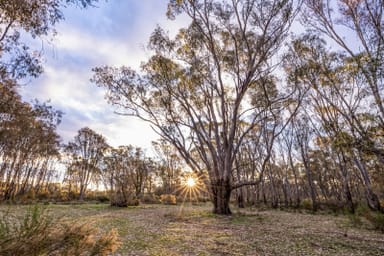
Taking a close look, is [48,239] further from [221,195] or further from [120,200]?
[120,200]

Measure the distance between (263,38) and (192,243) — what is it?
375 inches

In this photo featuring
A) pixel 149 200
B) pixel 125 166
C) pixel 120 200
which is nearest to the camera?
pixel 120 200

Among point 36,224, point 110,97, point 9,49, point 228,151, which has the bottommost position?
point 36,224

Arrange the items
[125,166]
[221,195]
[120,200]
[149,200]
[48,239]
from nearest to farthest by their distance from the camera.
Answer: [48,239] < [221,195] < [120,200] < [149,200] < [125,166]

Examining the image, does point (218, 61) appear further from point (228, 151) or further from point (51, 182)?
point (51, 182)

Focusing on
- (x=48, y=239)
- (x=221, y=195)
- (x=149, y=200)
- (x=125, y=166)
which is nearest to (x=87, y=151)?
(x=125, y=166)

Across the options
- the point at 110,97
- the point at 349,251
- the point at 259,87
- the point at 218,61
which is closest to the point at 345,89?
the point at 259,87

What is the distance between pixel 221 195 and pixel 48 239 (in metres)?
10.0

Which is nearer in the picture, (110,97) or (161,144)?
(110,97)

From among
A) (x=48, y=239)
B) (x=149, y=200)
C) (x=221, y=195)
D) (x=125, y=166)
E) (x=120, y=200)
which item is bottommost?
(x=149, y=200)

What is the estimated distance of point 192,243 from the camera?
16.5ft

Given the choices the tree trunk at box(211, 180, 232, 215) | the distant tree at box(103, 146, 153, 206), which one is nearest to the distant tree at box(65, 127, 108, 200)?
the distant tree at box(103, 146, 153, 206)

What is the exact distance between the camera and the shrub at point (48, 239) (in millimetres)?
1561

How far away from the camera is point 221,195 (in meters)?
11.0
